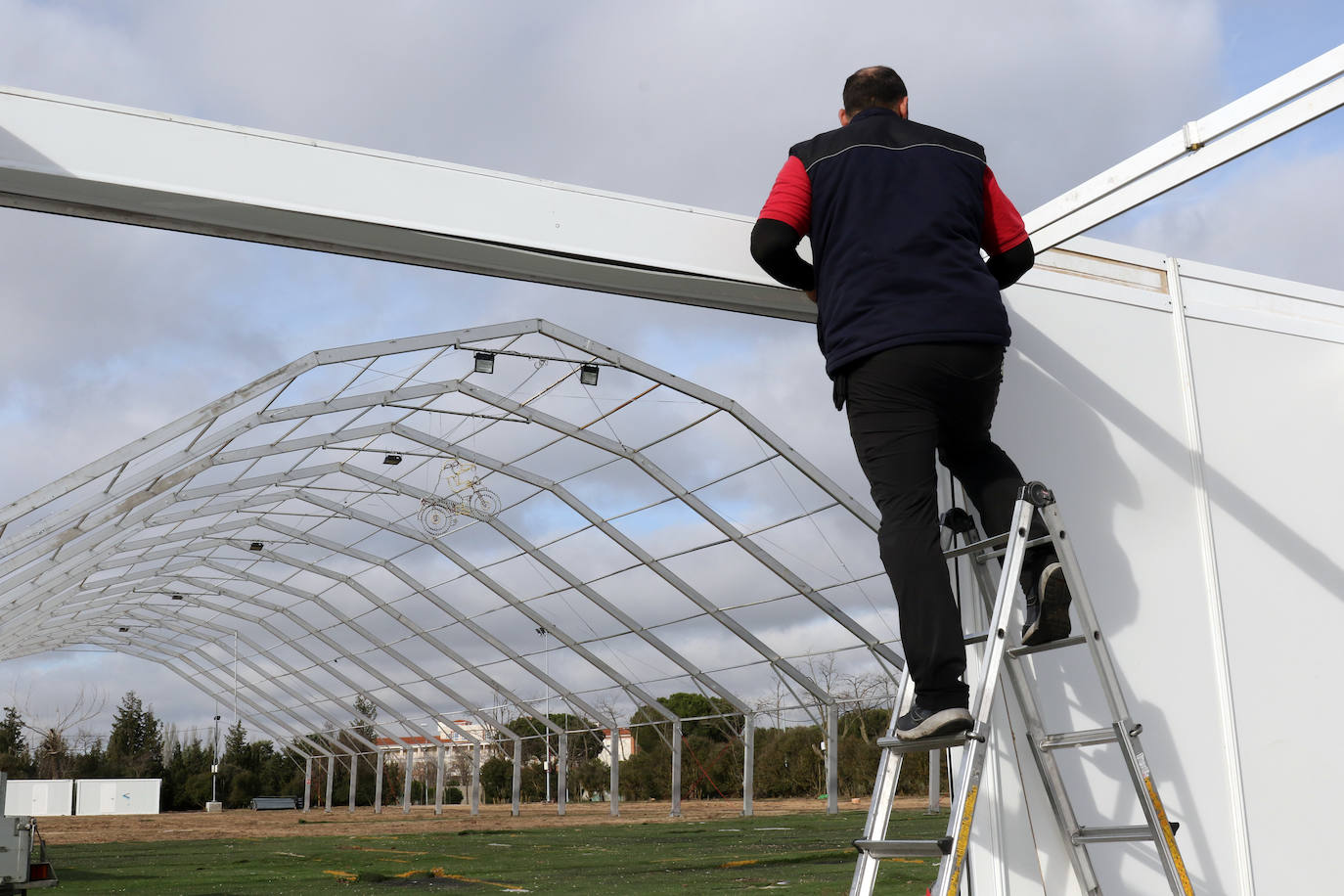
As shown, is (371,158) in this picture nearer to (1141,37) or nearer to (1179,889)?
(1179,889)

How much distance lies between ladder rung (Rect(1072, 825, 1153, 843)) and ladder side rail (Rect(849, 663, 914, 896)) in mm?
502

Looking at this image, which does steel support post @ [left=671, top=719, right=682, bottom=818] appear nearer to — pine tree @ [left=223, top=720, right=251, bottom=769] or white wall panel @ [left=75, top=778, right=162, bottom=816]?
white wall panel @ [left=75, top=778, right=162, bottom=816]

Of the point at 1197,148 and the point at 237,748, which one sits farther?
the point at 237,748

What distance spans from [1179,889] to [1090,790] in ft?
2.32

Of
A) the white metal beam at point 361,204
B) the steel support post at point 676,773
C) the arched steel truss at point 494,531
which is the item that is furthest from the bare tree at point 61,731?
the white metal beam at point 361,204

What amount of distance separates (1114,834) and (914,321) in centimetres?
121

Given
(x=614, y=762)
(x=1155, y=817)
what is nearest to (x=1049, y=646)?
(x=1155, y=817)

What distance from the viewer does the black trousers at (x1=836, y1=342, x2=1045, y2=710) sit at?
7.45ft

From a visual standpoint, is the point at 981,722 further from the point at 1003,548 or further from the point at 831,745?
the point at 831,745

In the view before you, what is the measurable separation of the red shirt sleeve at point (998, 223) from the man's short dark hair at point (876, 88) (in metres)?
0.30

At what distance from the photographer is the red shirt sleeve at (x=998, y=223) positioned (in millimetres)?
2854

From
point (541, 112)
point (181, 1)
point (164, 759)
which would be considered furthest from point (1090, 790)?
point (164, 759)

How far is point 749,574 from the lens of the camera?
18141mm

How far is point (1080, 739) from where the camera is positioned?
2.49 metres
